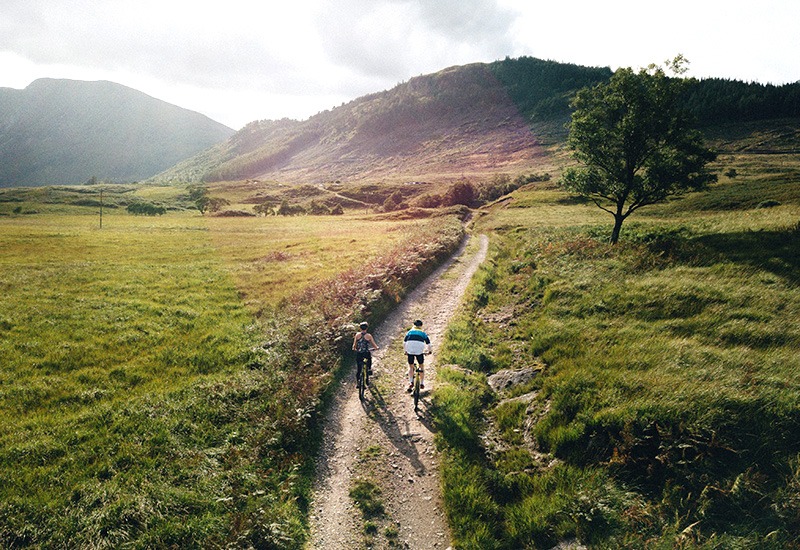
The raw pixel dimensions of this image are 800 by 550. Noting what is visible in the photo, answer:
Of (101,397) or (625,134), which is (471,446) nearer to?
(101,397)

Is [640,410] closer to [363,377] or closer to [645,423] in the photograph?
[645,423]

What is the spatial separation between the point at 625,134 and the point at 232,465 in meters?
32.1

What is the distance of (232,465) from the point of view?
10203 millimetres

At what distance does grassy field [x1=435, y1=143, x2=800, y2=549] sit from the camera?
778cm

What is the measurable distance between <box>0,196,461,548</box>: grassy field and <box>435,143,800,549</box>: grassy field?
5.08 m

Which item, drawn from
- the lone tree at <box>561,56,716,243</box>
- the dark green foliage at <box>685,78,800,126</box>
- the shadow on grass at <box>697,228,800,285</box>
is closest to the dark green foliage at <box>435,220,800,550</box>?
the shadow on grass at <box>697,228,800,285</box>

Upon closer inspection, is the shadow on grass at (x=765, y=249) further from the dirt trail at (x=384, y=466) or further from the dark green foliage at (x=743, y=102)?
the dark green foliage at (x=743, y=102)

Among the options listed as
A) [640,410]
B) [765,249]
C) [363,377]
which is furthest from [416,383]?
[765,249]

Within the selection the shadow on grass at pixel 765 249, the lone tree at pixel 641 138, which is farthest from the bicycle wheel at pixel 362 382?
the lone tree at pixel 641 138

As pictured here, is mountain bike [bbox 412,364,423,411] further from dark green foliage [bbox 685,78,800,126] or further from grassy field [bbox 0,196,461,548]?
dark green foliage [bbox 685,78,800,126]

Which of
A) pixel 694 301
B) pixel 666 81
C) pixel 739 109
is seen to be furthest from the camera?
pixel 739 109

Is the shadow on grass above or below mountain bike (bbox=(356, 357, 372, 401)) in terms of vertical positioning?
above

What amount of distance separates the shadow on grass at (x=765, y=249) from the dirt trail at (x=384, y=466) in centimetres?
1683

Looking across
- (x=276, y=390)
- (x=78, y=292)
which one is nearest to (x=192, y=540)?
(x=276, y=390)
